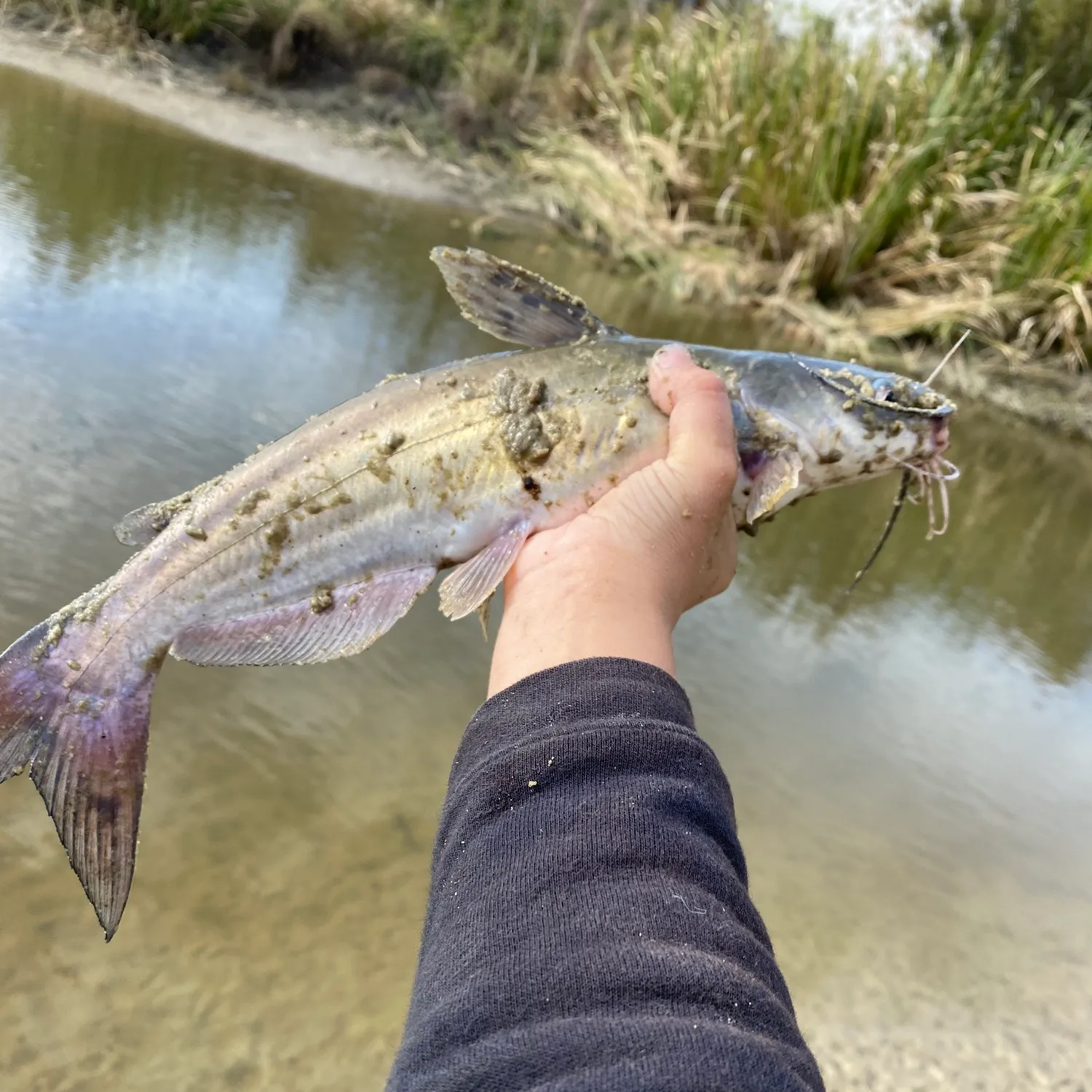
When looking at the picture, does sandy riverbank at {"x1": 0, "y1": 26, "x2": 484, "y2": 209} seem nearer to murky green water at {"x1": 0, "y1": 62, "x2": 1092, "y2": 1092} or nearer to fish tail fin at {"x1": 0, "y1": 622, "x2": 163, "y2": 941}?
murky green water at {"x1": 0, "y1": 62, "x2": 1092, "y2": 1092}

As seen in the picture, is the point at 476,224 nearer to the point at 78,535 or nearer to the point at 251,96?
the point at 251,96

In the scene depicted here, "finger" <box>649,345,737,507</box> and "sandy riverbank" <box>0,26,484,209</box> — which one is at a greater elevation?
"finger" <box>649,345,737,507</box>

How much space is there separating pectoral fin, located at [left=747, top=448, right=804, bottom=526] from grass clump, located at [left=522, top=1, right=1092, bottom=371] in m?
5.60

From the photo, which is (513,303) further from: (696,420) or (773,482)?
(773,482)

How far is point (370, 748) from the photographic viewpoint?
2.77 metres

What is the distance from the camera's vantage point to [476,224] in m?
7.94

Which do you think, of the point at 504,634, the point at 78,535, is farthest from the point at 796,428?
the point at 78,535

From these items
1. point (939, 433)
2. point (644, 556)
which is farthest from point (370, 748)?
point (939, 433)

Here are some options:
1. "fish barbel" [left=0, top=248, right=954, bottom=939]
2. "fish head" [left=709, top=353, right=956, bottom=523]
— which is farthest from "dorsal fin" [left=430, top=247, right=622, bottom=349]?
"fish head" [left=709, top=353, right=956, bottom=523]

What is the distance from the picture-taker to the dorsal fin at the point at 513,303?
6.37 ft

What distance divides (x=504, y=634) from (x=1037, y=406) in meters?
7.47

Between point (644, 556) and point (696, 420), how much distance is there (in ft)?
1.18

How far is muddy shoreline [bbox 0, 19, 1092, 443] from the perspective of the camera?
7.39 meters

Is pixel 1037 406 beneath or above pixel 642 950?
beneath
